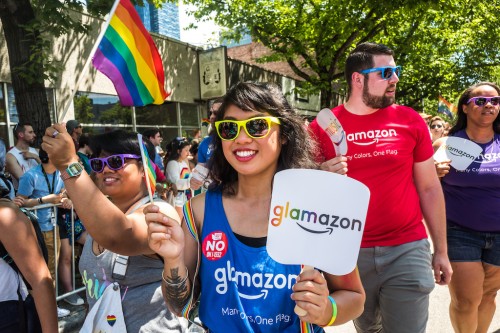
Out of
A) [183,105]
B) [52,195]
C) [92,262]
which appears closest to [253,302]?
[92,262]

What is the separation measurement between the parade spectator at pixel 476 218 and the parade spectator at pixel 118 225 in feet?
7.69

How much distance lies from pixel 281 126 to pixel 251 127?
6.6 inches

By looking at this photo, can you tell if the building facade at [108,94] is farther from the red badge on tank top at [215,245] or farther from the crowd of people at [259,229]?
the red badge on tank top at [215,245]

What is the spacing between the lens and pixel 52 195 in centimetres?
469

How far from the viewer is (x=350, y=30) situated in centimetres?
1372

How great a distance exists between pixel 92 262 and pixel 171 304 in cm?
57

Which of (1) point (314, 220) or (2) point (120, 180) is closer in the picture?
(1) point (314, 220)

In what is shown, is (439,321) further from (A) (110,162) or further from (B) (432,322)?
(A) (110,162)

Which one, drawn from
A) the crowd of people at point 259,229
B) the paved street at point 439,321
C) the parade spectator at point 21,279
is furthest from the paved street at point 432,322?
the parade spectator at point 21,279

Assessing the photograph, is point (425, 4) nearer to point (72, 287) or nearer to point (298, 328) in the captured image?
point (72, 287)

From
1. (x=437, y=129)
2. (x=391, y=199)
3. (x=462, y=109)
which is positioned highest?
(x=462, y=109)

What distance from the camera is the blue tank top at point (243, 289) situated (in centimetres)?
163

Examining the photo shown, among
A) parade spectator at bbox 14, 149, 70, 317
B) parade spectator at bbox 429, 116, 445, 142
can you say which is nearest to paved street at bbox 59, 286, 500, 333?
parade spectator at bbox 14, 149, 70, 317

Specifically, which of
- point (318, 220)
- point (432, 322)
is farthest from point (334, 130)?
point (432, 322)
